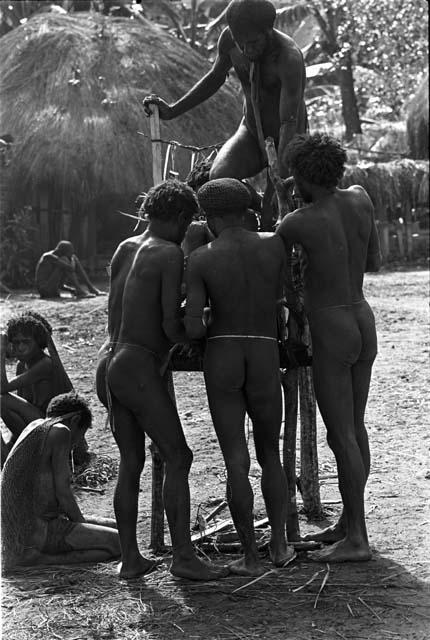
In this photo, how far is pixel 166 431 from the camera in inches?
185

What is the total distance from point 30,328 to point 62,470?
61.9 inches

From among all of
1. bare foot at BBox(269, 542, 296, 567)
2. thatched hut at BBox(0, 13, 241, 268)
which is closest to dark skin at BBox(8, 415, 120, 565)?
bare foot at BBox(269, 542, 296, 567)

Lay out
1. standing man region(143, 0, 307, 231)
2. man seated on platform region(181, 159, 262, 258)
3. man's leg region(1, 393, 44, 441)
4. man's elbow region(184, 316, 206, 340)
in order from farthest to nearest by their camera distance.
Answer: man's leg region(1, 393, 44, 441) < standing man region(143, 0, 307, 231) < man seated on platform region(181, 159, 262, 258) < man's elbow region(184, 316, 206, 340)

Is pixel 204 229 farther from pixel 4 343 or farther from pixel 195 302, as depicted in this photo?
pixel 4 343

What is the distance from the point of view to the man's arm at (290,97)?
5.24 meters

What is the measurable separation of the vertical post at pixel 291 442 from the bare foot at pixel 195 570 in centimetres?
62

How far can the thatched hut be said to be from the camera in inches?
748

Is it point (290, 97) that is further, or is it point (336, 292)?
point (290, 97)

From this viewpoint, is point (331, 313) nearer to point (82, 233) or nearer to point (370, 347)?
point (370, 347)

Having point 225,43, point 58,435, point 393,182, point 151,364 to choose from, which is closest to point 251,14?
point 225,43

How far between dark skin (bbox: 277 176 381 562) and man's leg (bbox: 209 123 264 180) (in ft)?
2.31

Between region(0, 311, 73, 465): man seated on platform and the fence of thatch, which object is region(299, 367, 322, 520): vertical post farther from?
the fence of thatch

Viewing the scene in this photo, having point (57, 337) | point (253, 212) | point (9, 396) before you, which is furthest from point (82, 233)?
point (253, 212)

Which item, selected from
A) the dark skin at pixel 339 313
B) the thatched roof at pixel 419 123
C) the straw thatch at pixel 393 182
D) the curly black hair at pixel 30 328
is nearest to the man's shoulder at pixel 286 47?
the dark skin at pixel 339 313
